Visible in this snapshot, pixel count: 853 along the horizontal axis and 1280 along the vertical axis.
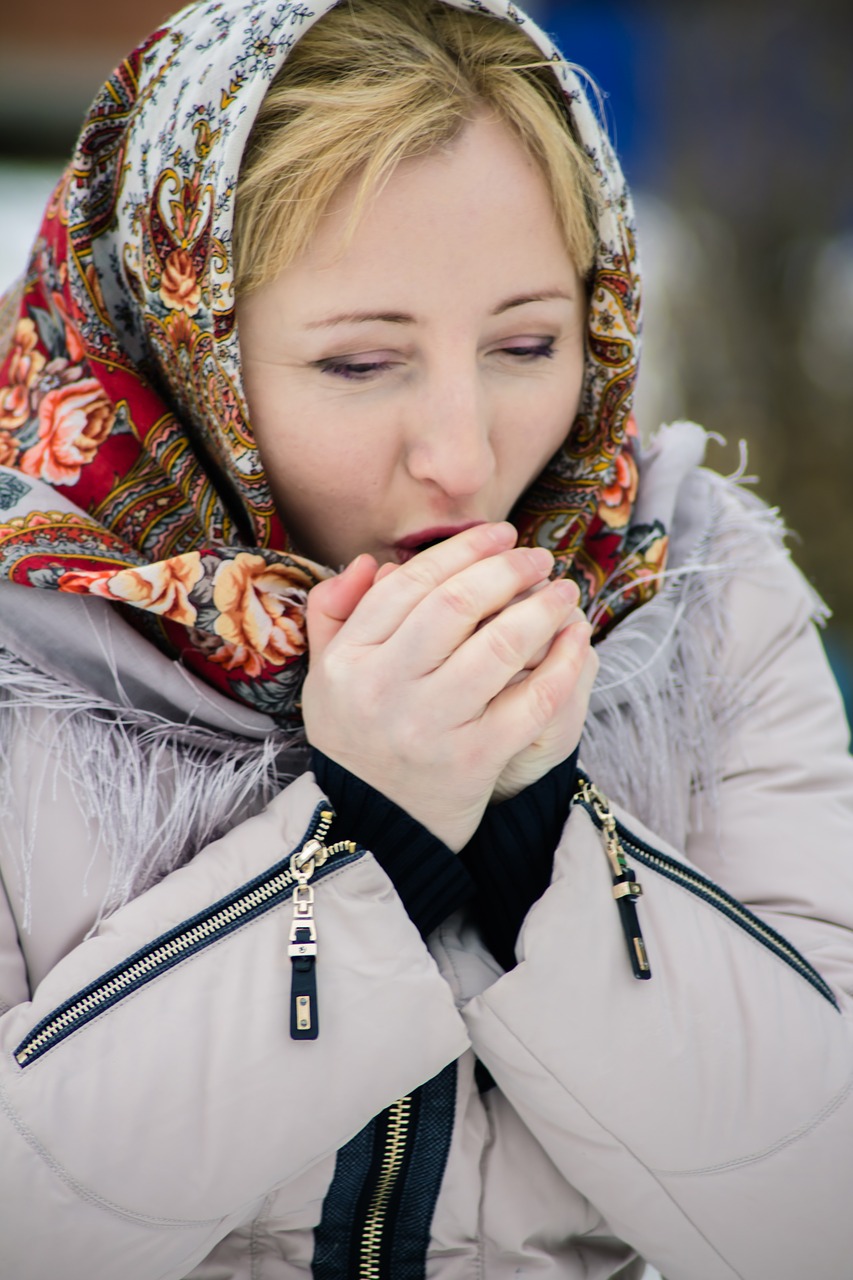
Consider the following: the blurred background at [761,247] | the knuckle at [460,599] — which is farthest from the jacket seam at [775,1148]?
the blurred background at [761,247]

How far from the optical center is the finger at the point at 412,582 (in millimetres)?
1081

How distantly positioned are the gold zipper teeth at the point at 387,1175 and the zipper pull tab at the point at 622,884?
0.28m

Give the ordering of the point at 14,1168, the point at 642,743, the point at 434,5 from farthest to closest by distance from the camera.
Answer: the point at 642,743 → the point at 434,5 → the point at 14,1168

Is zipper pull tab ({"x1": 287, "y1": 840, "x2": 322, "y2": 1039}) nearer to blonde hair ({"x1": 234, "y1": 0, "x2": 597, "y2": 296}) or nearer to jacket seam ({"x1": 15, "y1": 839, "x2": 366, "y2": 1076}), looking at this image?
jacket seam ({"x1": 15, "y1": 839, "x2": 366, "y2": 1076})

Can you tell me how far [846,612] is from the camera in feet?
13.2

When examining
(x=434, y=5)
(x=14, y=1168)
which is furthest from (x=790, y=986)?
(x=434, y=5)

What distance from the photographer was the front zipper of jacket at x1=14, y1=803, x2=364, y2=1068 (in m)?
1.01

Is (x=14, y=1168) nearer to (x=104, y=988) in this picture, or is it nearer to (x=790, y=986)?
(x=104, y=988)

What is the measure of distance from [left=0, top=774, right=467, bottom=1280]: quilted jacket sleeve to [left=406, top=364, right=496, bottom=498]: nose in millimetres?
409

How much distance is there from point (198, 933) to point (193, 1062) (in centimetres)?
11

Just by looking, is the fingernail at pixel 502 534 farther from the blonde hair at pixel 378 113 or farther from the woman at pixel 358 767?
the blonde hair at pixel 378 113

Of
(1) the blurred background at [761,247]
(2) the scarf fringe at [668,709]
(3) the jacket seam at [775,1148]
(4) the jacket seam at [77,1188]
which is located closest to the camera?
(4) the jacket seam at [77,1188]

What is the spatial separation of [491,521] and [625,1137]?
2.20ft

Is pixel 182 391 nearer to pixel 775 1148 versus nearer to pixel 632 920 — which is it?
pixel 632 920
